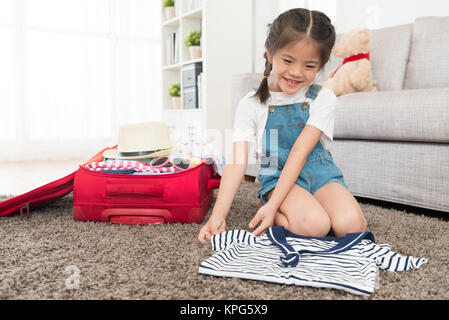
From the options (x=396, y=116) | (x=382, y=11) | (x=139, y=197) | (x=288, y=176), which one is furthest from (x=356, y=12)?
(x=139, y=197)

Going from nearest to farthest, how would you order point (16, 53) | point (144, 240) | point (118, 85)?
point (144, 240) → point (16, 53) → point (118, 85)

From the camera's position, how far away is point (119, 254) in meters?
0.88

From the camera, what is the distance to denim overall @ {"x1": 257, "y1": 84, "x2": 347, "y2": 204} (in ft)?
3.73

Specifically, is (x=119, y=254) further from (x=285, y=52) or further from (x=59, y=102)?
(x=59, y=102)

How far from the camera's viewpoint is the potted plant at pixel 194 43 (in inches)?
118

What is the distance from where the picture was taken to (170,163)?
4.22 feet

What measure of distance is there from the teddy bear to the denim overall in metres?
0.78

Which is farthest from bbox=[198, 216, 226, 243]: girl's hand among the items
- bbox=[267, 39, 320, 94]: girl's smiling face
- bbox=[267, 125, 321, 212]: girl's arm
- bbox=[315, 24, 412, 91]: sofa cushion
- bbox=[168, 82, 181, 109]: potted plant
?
bbox=[168, 82, 181, 109]: potted plant

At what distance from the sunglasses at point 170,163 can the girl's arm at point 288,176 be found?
1.10 ft

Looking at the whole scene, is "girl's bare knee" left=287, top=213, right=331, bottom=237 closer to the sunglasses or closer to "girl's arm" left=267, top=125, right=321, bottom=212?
"girl's arm" left=267, top=125, right=321, bottom=212

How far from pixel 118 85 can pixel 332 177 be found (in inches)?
120
